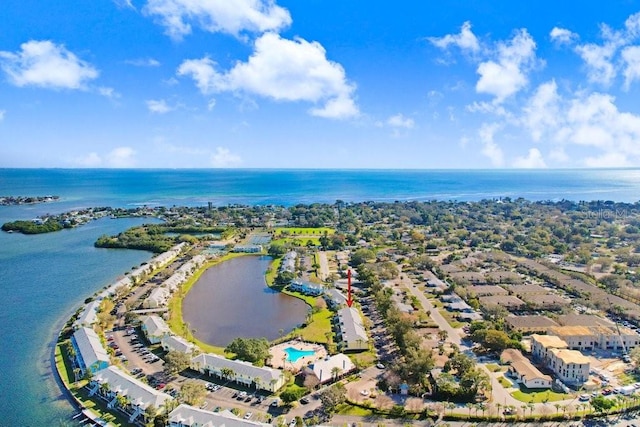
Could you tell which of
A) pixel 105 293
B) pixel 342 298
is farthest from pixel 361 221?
pixel 105 293

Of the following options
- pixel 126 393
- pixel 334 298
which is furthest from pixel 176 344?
pixel 334 298

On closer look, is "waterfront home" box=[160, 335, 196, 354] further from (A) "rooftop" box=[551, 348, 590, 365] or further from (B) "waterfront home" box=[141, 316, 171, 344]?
(A) "rooftop" box=[551, 348, 590, 365]

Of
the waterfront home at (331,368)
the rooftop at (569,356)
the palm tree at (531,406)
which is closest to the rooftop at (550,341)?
the rooftop at (569,356)

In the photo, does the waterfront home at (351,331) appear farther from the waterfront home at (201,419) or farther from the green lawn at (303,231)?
the green lawn at (303,231)

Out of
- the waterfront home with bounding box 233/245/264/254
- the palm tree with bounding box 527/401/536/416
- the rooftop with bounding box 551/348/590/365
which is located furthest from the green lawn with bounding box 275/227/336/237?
the palm tree with bounding box 527/401/536/416

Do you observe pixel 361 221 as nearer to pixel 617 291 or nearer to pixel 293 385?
pixel 617 291
